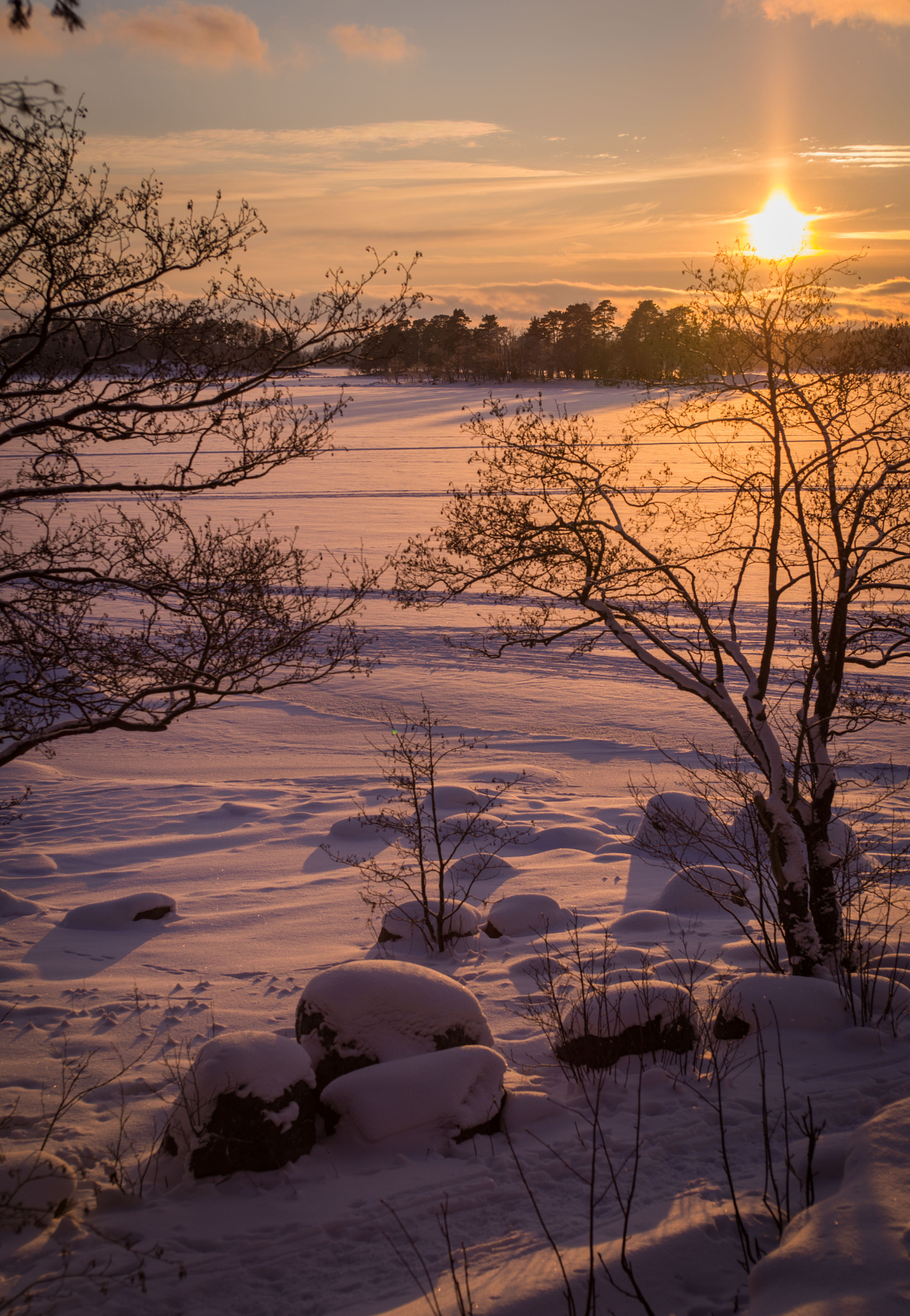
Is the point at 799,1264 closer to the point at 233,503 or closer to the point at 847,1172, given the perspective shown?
the point at 847,1172

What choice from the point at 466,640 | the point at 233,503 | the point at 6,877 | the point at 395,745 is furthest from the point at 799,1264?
the point at 233,503

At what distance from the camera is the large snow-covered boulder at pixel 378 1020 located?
218 inches

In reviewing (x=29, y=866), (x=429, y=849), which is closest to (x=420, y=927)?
(x=429, y=849)

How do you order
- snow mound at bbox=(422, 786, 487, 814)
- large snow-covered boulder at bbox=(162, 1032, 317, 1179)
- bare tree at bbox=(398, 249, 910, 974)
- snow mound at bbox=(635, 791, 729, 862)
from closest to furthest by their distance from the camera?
large snow-covered boulder at bbox=(162, 1032, 317, 1179), bare tree at bbox=(398, 249, 910, 974), snow mound at bbox=(635, 791, 729, 862), snow mound at bbox=(422, 786, 487, 814)

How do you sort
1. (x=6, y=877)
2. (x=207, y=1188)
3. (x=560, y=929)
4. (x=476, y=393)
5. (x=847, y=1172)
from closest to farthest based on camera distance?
(x=847, y=1172), (x=207, y=1188), (x=560, y=929), (x=6, y=877), (x=476, y=393)

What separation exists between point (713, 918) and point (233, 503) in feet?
116

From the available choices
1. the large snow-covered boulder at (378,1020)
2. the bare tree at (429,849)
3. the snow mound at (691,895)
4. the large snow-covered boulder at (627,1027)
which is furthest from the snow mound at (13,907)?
the snow mound at (691,895)

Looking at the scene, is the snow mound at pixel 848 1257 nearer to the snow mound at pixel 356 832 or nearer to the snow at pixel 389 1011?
the snow at pixel 389 1011

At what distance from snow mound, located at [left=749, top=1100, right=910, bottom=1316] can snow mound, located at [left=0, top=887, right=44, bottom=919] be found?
362 inches

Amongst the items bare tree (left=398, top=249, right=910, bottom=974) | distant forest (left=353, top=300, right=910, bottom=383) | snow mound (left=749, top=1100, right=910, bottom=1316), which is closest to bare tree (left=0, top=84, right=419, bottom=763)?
bare tree (left=398, top=249, right=910, bottom=974)

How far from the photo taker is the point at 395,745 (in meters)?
16.5

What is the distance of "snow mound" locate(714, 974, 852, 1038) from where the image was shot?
20.5 ft

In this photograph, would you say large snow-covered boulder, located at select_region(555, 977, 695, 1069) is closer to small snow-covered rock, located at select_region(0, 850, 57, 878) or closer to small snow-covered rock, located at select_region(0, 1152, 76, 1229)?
small snow-covered rock, located at select_region(0, 1152, 76, 1229)

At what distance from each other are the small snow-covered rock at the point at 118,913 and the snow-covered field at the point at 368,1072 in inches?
2.7
